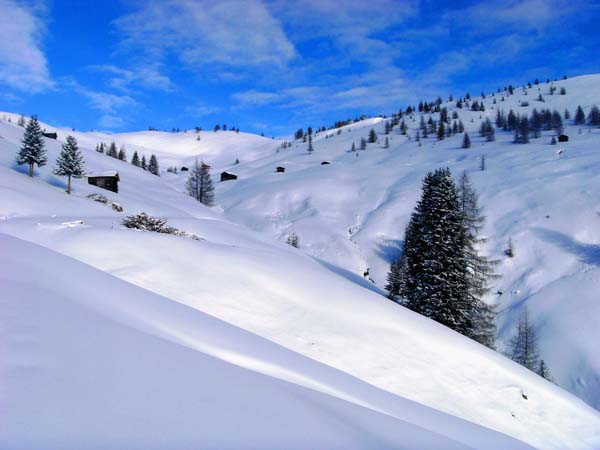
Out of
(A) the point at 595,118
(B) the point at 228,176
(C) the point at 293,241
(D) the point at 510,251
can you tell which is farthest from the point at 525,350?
(A) the point at 595,118

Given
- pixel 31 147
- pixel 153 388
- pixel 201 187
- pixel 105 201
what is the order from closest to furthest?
pixel 153 388
pixel 105 201
pixel 31 147
pixel 201 187

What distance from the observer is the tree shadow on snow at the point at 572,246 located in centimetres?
4025

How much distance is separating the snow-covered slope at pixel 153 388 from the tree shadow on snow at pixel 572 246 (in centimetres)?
4237

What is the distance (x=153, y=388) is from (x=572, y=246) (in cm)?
5048

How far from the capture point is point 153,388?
12.1 feet

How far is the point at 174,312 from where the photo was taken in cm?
737

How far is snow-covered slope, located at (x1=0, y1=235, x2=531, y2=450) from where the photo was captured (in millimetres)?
2965

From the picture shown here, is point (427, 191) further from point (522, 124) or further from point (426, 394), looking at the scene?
point (522, 124)

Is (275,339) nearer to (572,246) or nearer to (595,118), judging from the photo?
(572,246)

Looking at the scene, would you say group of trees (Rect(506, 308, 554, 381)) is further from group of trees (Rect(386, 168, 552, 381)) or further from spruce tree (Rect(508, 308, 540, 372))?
group of trees (Rect(386, 168, 552, 381))

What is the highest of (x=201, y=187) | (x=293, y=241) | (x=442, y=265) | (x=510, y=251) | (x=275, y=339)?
(x=201, y=187)

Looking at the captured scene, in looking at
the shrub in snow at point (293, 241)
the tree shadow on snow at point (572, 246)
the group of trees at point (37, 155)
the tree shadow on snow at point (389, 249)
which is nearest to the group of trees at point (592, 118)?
the tree shadow on snow at point (572, 246)

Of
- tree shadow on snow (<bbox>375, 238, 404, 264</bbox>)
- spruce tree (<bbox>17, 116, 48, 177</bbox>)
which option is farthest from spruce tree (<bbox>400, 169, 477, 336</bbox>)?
spruce tree (<bbox>17, 116, 48, 177</bbox>)

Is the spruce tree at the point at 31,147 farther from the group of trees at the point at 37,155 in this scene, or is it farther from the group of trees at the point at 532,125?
the group of trees at the point at 532,125
